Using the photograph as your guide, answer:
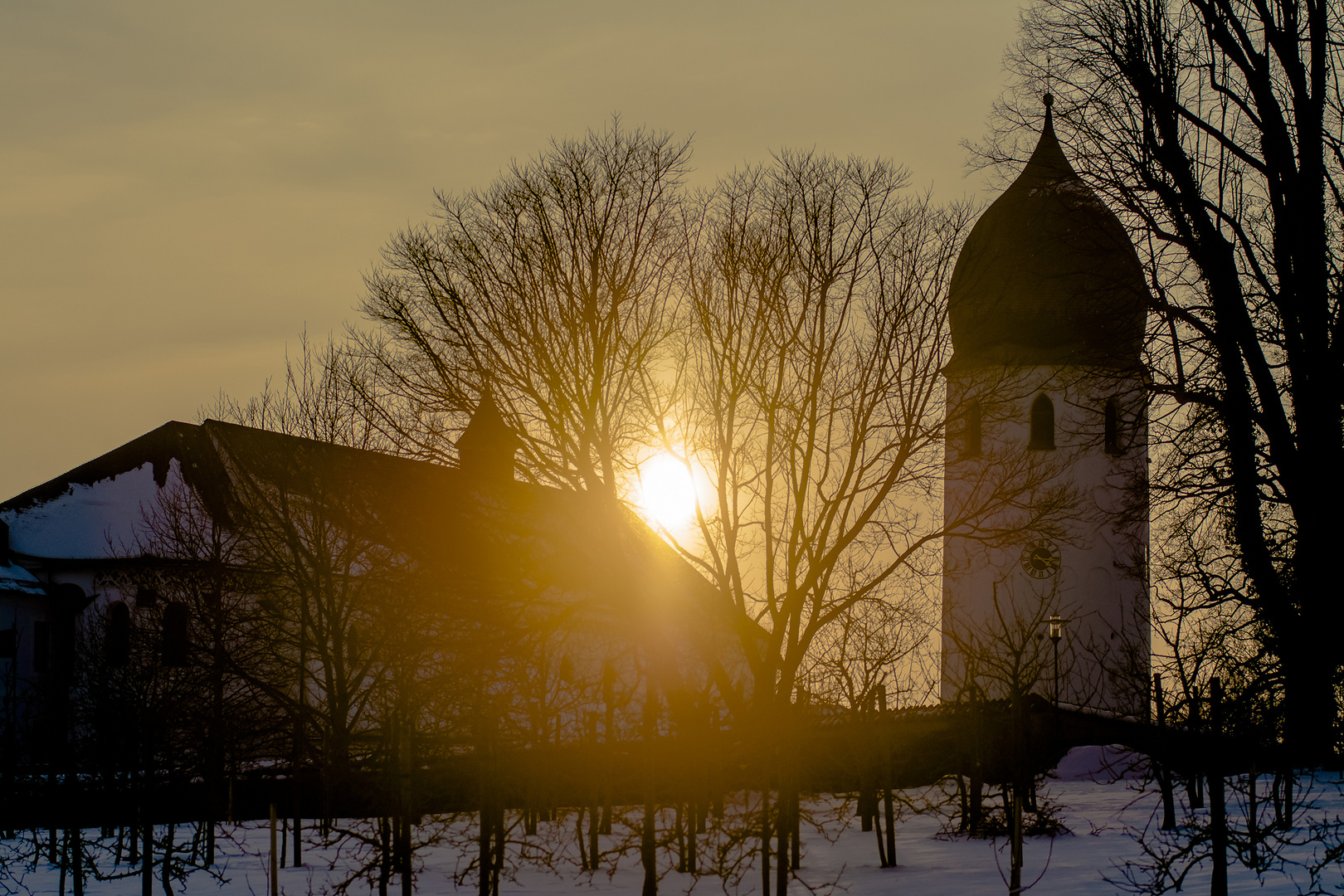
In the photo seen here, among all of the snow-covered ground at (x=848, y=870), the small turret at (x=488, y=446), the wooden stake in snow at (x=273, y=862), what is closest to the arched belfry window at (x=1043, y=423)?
the snow-covered ground at (x=848, y=870)

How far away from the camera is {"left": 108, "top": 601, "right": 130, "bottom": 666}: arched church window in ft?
101

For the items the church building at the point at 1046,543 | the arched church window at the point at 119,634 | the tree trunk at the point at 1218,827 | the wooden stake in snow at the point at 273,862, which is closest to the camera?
the tree trunk at the point at 1218,827

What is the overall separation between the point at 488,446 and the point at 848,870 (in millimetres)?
6805

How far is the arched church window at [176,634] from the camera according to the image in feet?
84.2

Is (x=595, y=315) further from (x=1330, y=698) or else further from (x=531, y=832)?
(x=1330, y=698)

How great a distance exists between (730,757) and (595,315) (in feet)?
19.9

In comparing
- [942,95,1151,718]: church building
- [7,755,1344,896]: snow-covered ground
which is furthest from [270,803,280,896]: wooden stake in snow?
[942,95,1151,718]: church building

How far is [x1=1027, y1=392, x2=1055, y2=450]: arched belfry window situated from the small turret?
30.3 m

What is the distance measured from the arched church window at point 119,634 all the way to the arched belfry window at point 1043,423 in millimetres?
27950

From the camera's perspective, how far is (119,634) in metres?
36.2

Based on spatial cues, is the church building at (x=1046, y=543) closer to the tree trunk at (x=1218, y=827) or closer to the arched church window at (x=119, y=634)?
the arched church window at (x=119, y=634)

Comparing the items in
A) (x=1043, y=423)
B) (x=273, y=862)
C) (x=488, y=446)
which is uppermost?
(x=1043, y=423)

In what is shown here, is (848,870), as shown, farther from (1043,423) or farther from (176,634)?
(1043,423)

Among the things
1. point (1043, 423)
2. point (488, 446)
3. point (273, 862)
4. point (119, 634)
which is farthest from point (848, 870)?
point (1043, 423)
